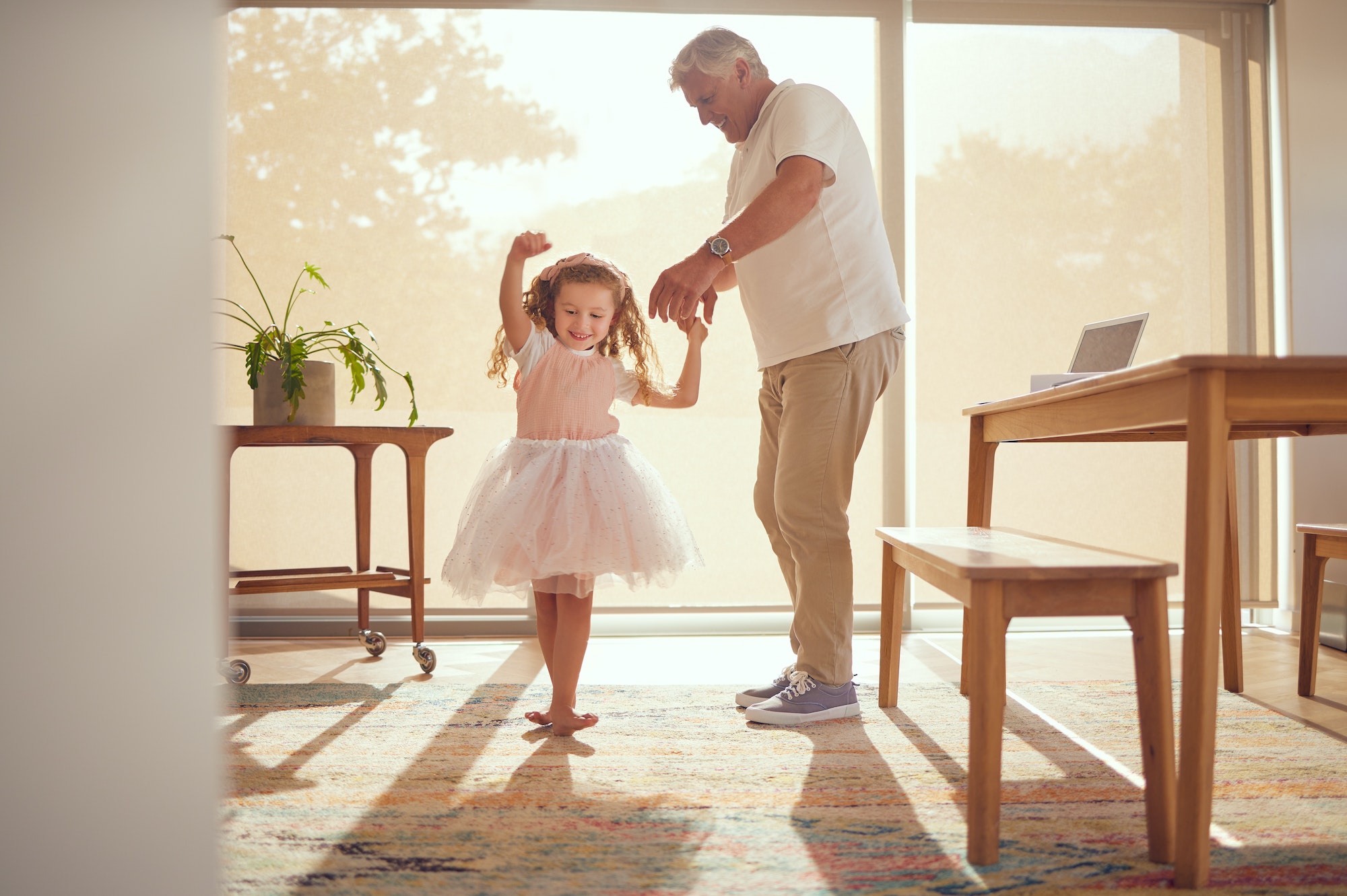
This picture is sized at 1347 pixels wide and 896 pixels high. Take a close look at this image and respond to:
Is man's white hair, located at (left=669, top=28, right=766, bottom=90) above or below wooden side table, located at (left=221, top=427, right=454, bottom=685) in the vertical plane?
above

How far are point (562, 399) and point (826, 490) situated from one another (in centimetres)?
58

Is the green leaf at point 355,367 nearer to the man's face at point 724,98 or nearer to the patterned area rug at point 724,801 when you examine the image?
the patterned area rug at point 724,801

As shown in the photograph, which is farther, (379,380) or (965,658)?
(379,380)

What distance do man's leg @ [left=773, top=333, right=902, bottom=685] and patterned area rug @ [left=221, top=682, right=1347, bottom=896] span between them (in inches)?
6.8

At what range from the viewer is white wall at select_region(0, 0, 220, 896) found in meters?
0.46

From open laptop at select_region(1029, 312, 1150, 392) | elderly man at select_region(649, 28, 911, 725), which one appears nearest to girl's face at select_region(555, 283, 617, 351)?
elderly man at select_region(649, 28, 911, 725)

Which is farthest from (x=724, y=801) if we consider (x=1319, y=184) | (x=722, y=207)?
(x=1319, y=184)

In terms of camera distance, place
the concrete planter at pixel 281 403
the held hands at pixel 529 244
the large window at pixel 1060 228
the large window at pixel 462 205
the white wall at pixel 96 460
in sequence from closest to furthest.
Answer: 1. the white wall at pixel 96 460
2. the held hands at pixel 529 244
3. the concrete planter at pixel 281 403
4. the large window at pixel 462 205
5. the large window at pixel 1060 228

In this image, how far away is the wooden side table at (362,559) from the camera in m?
→ 2.30

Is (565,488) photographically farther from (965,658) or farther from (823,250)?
(965,658)

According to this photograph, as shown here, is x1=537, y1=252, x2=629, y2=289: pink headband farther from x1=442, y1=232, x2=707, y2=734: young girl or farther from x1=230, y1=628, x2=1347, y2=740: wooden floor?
x1=230, y1=628, x2=1347, y2=740: wooden floor

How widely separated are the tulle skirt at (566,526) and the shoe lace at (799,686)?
0.33 metres

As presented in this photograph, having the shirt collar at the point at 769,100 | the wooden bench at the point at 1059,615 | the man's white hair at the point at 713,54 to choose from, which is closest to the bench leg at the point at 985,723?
the wooden bench at the point at 1059,615

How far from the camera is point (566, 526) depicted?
1.74 meters
